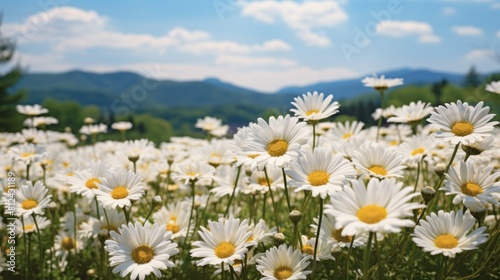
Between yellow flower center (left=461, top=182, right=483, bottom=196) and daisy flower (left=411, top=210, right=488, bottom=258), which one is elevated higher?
yellow flower center (left=461, top=182, right=483, bottom=196)

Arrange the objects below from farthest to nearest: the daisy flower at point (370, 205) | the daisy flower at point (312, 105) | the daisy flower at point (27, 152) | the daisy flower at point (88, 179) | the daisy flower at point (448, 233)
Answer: the daisy flower at point (27, 152)
the daisy flower at point (88, 179)
the daisy flower at point (312, 105)
the daisy flower at point (448, 233)
the daisy flower at point (370, 205)

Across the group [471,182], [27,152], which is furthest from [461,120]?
[27,152]

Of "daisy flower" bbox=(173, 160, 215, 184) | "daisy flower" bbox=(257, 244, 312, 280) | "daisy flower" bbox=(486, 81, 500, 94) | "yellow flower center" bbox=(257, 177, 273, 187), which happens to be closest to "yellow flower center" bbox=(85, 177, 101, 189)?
"daisy flower" bbox=(173, 160, 215, 184)

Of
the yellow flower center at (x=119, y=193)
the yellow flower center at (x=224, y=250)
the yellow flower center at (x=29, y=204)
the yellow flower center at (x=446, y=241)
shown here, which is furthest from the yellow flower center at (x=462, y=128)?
the yellow flower center at (x=29, y=204)

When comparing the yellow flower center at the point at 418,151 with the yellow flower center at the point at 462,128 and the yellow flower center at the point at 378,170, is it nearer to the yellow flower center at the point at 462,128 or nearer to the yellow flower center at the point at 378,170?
the yellow flower center at the point at 462,128

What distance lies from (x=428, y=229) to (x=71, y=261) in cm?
337

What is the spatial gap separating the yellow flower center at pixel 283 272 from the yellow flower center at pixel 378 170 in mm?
817

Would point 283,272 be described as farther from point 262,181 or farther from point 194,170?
point 194,170

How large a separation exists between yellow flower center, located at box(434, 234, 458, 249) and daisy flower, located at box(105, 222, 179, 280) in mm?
1496

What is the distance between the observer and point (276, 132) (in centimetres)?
292

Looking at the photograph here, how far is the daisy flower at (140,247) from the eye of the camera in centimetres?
268

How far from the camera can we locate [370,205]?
2.21 m

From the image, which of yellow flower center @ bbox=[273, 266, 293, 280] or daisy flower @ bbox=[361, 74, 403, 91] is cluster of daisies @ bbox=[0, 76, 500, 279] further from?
daisy flower @ bbox=[361, 74, 403, 91]

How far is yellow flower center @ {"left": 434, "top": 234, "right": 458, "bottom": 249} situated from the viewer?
2494 millimetres
